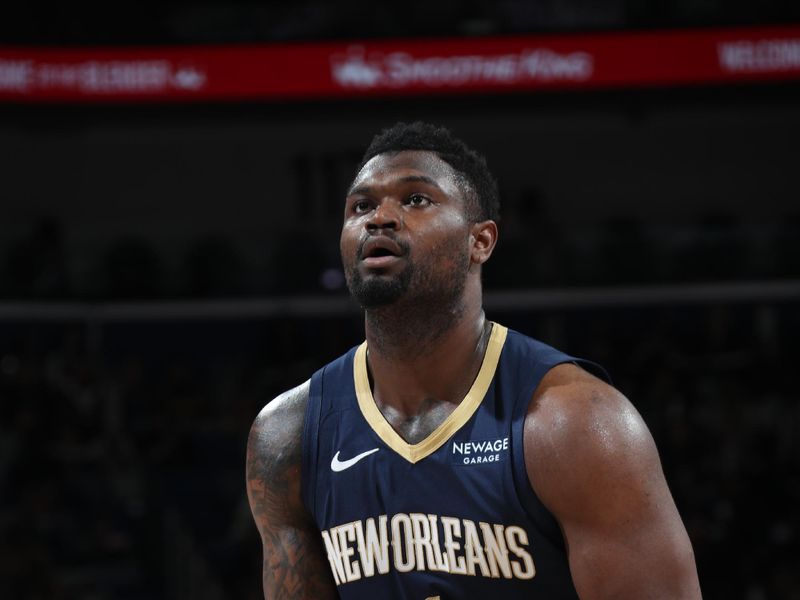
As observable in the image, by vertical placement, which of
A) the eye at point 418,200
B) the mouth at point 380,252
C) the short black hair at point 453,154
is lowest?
the mouth at point 380,252

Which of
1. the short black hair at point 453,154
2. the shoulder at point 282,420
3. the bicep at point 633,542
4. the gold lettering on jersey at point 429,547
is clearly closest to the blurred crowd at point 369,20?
the short black hair at point 453,154

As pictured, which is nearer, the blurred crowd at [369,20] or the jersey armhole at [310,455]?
the jersey armhole at [310,455]

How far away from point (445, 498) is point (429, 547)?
4.3 inches

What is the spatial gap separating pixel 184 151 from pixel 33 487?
548 cm

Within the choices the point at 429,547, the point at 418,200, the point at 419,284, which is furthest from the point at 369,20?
the point at 429,547

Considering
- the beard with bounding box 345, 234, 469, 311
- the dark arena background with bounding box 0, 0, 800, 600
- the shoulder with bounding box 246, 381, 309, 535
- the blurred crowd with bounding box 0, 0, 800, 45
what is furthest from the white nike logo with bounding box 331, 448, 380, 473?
the blurred crowd with bounding box 0, 0, 800, 45

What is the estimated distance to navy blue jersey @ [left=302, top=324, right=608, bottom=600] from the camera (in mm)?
2338

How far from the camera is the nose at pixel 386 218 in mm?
2488

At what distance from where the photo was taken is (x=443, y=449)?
247 cm

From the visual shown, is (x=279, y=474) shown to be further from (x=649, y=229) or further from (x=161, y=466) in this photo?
(x=649, y=229)

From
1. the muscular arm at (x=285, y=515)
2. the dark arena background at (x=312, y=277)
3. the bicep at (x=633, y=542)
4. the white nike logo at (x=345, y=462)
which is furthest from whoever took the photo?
the dark arena background at (x=312, y=277)

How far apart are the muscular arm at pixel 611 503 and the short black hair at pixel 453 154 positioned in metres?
0.60

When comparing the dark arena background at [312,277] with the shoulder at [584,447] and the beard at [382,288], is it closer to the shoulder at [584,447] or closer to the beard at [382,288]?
the beard at [382,288]

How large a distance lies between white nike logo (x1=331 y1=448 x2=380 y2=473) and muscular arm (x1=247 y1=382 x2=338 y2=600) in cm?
13
